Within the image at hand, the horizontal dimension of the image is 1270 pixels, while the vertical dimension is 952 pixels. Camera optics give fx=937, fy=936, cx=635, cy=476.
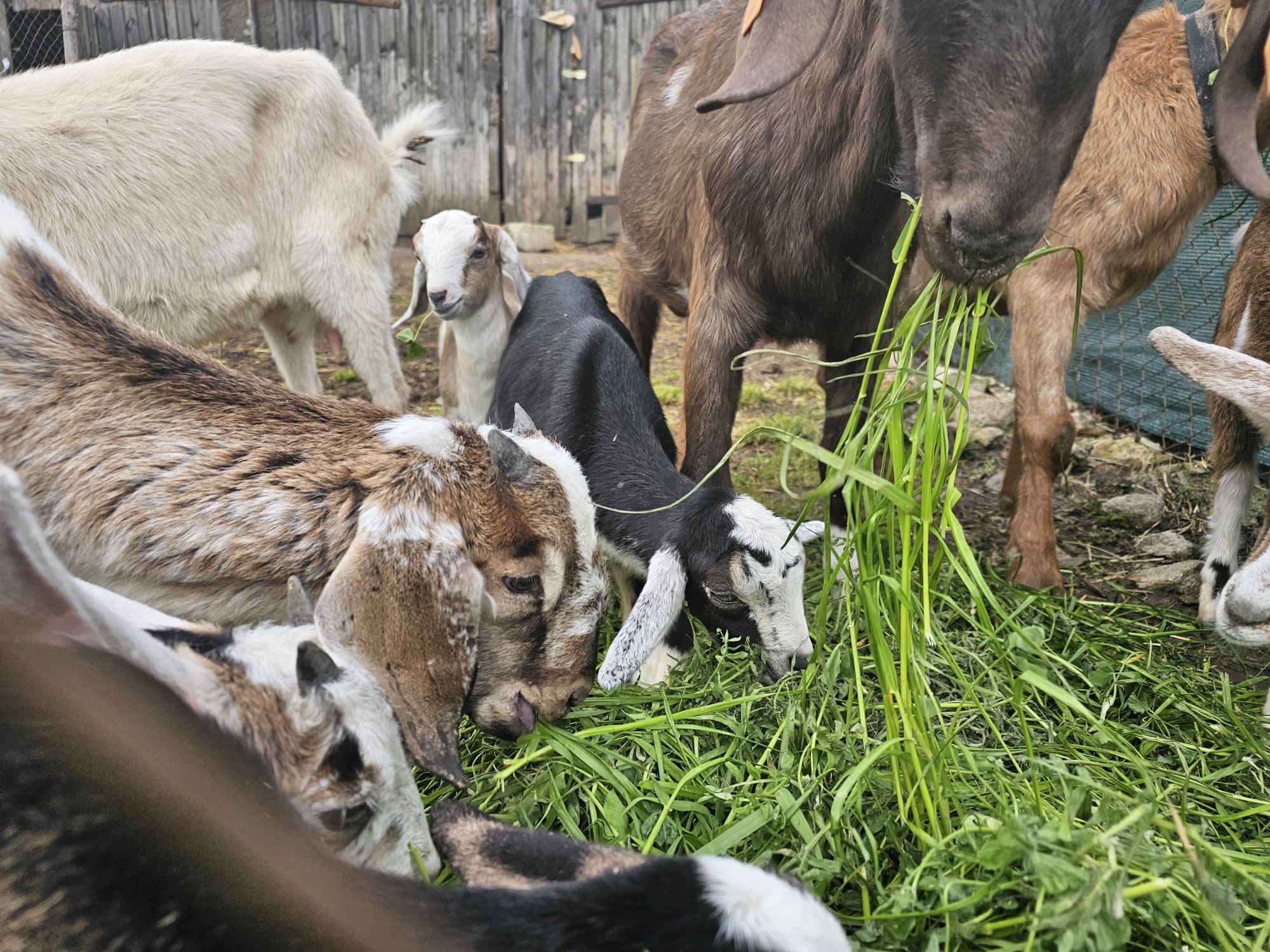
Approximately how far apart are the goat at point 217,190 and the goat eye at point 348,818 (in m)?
3.23

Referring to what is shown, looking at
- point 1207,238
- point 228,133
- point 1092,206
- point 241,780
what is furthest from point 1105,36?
point 228,133

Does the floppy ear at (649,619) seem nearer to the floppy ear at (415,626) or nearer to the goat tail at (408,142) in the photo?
the floppy ear at (415,626)

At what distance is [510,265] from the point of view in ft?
17.7

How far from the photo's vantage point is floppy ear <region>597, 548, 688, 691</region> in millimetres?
2627

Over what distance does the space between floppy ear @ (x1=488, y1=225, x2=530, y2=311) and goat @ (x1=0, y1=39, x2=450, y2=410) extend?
0.64 m

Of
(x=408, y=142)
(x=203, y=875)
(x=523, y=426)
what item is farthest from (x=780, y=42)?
(x=408, y=142)

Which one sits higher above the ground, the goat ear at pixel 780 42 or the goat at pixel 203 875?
the goat ear at pixel 780 42

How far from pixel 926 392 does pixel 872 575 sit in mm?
433

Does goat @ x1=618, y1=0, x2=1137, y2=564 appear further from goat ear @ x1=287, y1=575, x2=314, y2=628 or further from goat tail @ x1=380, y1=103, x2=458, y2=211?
goat tail @ x1=380, y1=103, x2=458, y2=211

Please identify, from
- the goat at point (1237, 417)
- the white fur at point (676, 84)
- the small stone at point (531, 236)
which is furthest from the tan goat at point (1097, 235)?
the small stone at point (531, 236)

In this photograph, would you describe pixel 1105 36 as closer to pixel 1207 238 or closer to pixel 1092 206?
pixel 1092 206

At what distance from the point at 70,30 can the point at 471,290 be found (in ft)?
20.8

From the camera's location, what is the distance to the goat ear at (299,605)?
215 centimetres

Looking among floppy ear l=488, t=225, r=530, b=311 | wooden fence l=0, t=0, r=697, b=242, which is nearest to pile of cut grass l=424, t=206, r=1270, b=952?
floppy ear l=488, t=225, r=530, b=311
